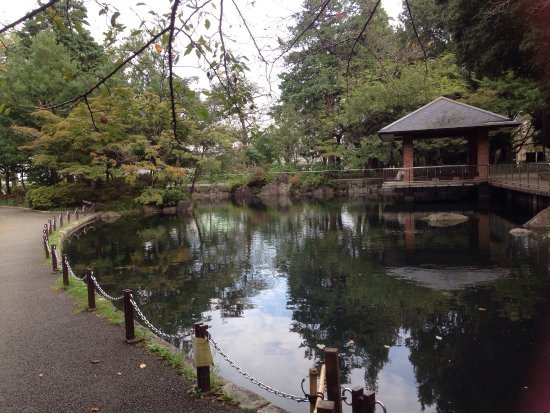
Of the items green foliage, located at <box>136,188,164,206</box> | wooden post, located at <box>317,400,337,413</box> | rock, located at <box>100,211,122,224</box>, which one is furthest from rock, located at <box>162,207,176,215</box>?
wooden post, located at <box>317,400,337,413</box>

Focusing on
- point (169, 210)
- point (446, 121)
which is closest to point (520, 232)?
point (446, 121)

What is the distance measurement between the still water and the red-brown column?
6.28m

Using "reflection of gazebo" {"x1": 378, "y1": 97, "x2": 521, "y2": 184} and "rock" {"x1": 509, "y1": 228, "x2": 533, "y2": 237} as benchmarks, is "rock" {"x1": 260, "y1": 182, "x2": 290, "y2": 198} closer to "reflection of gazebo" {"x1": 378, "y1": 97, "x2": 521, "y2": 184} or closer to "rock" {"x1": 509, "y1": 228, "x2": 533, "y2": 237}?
"reflection of gazebo" {"x1": 378, "y1": 97, "x2": 521, "y2": 184}

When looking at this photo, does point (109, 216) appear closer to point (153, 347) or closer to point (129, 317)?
point (129, 317)

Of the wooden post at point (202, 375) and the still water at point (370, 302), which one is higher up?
the wooden post at point (202, 375)

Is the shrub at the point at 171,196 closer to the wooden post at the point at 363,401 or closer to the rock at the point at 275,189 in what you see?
the rock at the point at 275,189

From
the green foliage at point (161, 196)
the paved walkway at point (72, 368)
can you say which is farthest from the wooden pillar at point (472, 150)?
the paved walkway at point (72, 368)

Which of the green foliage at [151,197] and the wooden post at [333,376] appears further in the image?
the green foliage at [151,197]

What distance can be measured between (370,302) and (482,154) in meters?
18.2

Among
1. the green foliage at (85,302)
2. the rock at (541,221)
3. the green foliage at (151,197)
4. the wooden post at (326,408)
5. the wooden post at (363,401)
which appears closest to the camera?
the wooden post at (326,408)

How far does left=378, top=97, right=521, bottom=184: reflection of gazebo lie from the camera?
2255 cm

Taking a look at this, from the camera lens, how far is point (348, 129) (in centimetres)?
3494

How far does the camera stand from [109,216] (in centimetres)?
2491

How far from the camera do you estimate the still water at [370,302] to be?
570cm
